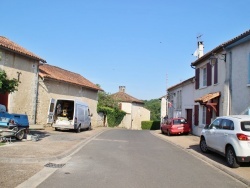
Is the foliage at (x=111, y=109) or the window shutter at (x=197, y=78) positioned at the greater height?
the window shutter at (x=197, y=78)

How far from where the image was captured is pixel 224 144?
1147 cm

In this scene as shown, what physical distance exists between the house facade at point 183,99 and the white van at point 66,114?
9951 millimetres

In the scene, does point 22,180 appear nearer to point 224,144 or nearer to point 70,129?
point 224,144

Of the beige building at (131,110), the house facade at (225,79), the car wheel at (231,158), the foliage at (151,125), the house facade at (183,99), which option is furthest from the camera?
the beige building at (131,110)

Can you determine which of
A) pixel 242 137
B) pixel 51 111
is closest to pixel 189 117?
pixel 51 111

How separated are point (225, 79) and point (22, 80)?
1519cm

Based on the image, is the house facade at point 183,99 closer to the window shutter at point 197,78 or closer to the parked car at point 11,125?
the window shutter at point 197,78

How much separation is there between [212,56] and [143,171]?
13.3m

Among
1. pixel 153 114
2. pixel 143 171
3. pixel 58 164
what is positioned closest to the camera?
pixel 143 171

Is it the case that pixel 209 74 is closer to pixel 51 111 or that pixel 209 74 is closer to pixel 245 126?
pixel 51 111

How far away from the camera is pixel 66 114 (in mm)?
25469

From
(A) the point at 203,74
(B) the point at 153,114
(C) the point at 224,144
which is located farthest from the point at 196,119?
(B) the point at 153,114

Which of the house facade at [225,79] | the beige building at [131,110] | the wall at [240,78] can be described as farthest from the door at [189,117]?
the beige building at [131,110]

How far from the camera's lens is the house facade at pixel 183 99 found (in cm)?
2878
